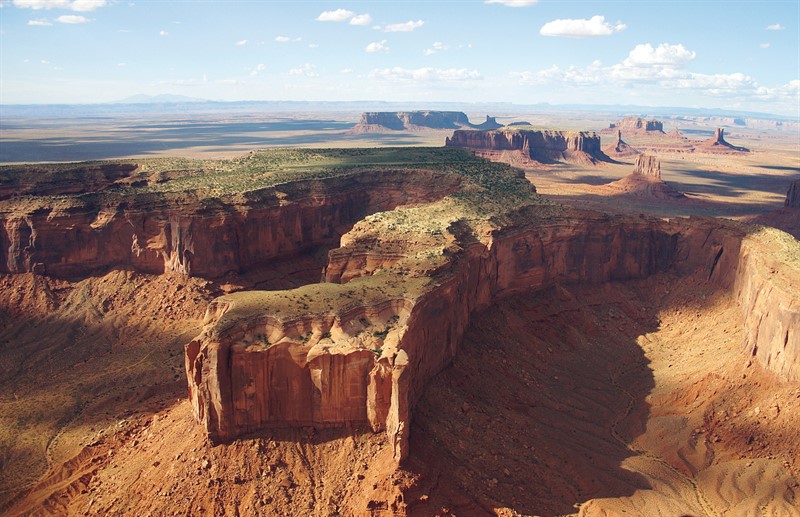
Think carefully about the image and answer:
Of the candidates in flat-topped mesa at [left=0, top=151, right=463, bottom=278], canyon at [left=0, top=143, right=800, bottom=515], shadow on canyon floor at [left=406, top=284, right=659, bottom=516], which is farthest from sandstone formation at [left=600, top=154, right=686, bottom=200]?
flat-topped mesa at [left=0, top=151, right=463, bottom=278]

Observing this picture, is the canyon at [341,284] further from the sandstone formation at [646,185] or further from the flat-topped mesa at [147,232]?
the sandstone formation at [646,185]

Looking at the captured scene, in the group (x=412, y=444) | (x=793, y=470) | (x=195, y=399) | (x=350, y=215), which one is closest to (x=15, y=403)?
(x=195, y=399)

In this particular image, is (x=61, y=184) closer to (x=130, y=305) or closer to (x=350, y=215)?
(x=130, y=305)

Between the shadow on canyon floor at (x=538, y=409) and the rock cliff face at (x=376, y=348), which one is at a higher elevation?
the rock cliff face at (x=376, y=348)

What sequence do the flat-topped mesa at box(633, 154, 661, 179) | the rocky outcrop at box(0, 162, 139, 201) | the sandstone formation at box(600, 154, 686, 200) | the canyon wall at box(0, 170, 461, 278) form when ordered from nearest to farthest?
1. the canyon wall at box(0, 170, 461, 278)
2. the rocky outcrop at box(0, 162, 139, 201)
3. the sandstone formation at box(600, 154, 686, 200)
4. the flat-topped mesa at box(633, 154, 661, 179)

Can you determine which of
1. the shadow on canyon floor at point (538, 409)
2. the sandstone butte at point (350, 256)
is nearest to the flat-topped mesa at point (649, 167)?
the sandstone butte at point (350, 256)

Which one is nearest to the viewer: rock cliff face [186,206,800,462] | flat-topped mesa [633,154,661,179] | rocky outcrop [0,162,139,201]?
Answer: rock cliff face [186,206,800,462]

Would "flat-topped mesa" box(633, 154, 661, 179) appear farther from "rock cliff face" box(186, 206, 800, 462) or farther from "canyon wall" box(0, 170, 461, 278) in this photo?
"canyon wall" box(0, 170, 461, 278)
